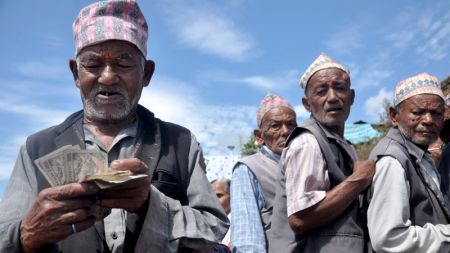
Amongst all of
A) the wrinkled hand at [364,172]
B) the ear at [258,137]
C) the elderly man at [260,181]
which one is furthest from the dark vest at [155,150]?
the ear at [258,137]

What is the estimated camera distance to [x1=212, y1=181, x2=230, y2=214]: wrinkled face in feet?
22.9

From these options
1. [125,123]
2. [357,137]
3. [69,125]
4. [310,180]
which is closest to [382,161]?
[310,180]

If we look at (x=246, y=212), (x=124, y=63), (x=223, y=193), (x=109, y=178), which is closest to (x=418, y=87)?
(x=246, y=212)

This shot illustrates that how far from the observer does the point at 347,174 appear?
300 centimetres

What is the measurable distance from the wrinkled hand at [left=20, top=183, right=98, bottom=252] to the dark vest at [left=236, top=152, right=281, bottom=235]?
2.00 metres

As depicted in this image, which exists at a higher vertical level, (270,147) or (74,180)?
(270,147)

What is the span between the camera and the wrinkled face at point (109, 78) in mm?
2211

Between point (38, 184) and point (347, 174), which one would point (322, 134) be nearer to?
point (347, 174)

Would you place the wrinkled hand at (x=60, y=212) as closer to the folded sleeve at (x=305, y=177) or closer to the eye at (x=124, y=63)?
the eye at (x=124, y=63)

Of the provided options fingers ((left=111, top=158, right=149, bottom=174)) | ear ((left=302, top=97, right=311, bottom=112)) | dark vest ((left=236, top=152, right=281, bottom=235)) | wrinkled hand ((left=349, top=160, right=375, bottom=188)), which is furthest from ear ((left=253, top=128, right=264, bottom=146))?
fingers ((left=111, top=158, right=149, bottom=174))

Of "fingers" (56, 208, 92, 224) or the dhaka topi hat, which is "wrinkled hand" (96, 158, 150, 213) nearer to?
"fingers" (56, 208, 92, 224)

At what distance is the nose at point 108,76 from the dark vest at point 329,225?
1.39 m

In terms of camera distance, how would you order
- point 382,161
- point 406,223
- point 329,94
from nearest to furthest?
point 406,223, point 382,161, point 329,94

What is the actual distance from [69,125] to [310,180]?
1.49 m
